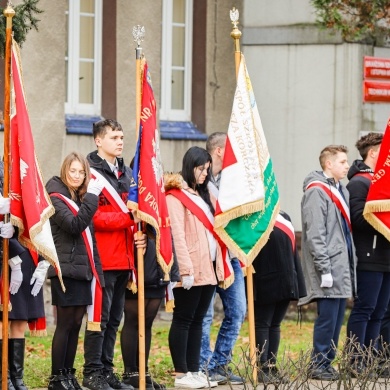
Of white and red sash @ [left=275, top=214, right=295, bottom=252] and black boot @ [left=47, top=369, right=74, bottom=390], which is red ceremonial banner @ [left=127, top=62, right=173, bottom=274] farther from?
white and red sash @ [left=275, top=214, right=295, bottom=252]

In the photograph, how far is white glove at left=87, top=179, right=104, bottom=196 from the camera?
35.1 ft

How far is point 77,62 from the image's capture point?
1762 centimetres

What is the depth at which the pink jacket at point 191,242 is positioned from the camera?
Result: 37.6 ft

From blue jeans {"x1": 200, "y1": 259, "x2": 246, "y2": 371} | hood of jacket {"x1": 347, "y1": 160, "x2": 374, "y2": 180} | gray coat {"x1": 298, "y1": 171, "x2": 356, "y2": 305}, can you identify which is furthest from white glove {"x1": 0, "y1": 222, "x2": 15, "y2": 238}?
hood of jacket {"x1": 347, "y1": 160, "x2": 374, "y2": 180}

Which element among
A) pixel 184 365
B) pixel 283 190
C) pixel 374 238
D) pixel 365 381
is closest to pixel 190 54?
pixel 283 190

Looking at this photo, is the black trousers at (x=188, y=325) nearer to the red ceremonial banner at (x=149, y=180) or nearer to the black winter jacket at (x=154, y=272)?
the black winter jacket at (x=154, y=272)

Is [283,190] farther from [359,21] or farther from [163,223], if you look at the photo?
[163,223]

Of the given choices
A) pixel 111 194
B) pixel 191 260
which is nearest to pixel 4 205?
pixel 111 194

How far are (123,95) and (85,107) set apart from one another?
526mm

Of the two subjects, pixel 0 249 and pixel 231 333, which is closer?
pixel 0 249

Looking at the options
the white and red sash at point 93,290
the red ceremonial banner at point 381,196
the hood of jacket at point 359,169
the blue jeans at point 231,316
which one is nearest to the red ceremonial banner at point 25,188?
the white and red sash at point 93,290

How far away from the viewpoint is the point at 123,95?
700 inches

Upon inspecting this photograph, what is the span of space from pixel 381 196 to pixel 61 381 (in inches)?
142

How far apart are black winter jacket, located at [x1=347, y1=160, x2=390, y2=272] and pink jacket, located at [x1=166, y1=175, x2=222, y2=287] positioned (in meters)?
1.75
